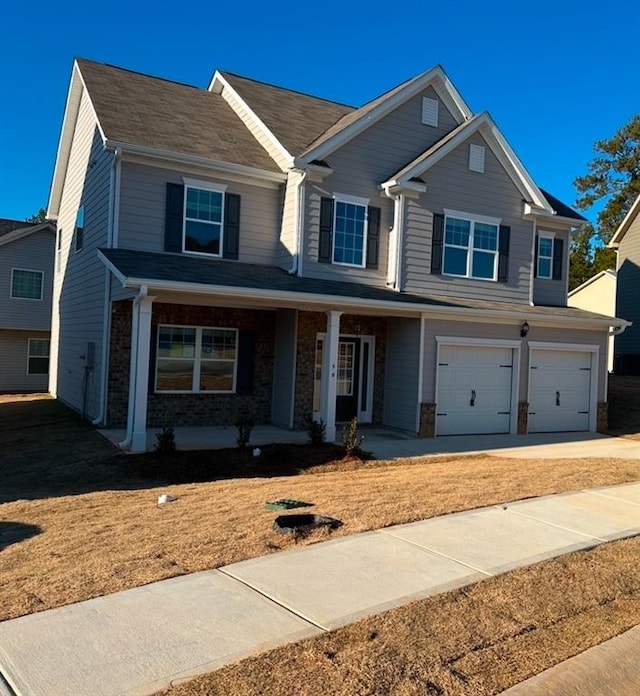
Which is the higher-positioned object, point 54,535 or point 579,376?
point 579,376

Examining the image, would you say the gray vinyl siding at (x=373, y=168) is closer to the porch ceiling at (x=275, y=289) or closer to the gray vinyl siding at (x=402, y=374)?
the porch ceiling at (x=275, y=289)

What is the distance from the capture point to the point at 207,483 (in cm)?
918

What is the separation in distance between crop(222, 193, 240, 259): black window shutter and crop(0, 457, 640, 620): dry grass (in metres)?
6.37

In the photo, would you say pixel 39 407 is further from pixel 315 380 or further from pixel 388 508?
pixel 388 508

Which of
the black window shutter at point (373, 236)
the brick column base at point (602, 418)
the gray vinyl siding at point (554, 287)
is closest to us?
the black window shutter at point (373, 236)

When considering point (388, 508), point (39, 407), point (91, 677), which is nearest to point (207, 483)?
point (388, 508)

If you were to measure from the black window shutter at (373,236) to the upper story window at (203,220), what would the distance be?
3.45 meters

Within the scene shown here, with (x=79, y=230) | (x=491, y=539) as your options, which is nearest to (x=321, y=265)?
(x=79, y=230)

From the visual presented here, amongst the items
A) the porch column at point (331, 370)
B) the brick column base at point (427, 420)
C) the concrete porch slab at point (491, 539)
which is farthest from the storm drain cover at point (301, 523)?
the brick column base at point (427, 420)

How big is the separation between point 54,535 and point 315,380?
29.7 ft

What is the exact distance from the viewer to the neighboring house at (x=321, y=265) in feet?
45.4

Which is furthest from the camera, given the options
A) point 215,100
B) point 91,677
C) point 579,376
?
point 215,100

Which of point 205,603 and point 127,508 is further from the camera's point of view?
point 127,508

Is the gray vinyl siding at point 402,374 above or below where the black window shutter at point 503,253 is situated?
below
